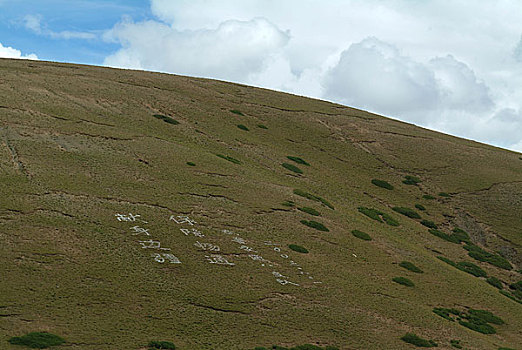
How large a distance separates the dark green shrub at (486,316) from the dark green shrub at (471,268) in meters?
8.51

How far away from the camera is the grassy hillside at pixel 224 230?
2248 centimetres

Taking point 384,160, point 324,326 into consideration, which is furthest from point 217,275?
point 384,160

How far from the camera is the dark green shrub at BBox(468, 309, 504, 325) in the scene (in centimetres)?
3061

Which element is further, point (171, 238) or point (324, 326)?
point (171, 238)

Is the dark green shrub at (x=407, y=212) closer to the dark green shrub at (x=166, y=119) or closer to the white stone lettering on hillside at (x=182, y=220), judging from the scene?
the dark green shrub at (x=166, y=119)

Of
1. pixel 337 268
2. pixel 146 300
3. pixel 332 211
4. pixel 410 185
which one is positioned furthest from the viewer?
pixel 410 185

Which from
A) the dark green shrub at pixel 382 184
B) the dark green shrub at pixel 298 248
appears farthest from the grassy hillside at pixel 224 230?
the dark green shrub at pixel 382 184

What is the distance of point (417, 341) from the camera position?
24562mm

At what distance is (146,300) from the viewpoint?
2283 cm

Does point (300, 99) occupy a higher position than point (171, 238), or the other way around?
point (300, 99)

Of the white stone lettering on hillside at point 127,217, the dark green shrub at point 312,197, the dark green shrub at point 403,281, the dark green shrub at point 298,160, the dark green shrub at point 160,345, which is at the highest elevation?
the dark green shrub at point 298,160

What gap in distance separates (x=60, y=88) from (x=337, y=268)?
33.3 metres

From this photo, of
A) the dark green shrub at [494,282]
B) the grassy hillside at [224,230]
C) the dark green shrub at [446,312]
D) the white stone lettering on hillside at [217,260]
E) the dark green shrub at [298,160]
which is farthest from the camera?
the dark green shrub at [298,160]

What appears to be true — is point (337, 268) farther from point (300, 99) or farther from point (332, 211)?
point (300, 99)
